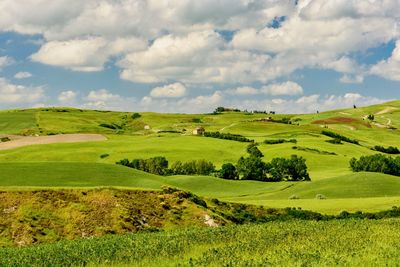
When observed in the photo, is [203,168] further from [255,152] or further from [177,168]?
[255,152]

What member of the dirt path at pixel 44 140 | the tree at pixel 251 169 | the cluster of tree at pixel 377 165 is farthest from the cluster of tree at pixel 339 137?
the dirt path at pixel 44 140

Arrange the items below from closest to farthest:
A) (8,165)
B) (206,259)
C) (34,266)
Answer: (206,259)
(34,266)
(8,165)

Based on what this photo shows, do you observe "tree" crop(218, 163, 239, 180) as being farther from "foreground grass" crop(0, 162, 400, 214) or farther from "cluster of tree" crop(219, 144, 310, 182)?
"foreground grass" crop(0, 162, 400, 214)

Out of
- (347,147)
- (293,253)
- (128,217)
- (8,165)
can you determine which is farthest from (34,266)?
(347,147)

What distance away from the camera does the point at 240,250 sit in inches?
827

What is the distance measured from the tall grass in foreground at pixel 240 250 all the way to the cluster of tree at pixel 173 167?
93.0 meters

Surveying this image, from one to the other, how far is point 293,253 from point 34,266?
10.5 metres

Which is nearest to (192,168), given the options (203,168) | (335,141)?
(203,168)

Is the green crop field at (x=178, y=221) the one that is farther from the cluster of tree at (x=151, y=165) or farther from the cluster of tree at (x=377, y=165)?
the cluster of tree at (x=151, y=165)

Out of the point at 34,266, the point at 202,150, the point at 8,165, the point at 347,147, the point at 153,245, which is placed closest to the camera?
the point at 34,266

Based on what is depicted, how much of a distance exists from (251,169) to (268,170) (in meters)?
5.14

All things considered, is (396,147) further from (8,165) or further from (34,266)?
(34,266)

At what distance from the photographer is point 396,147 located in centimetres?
17238

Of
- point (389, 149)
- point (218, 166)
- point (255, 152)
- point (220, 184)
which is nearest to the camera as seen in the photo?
point (220, 184)
